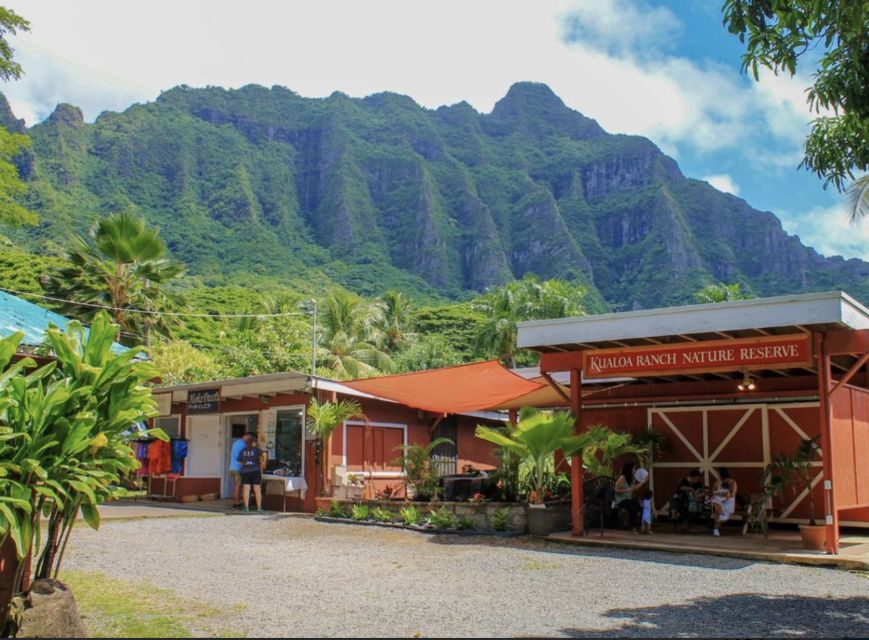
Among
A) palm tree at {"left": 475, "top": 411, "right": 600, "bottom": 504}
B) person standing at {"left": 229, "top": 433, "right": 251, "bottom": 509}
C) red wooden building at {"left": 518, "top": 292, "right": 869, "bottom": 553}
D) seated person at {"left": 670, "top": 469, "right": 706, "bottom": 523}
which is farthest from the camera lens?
person standing at {"left": 229, "top": 433, "right": 251, "bottom": 509}

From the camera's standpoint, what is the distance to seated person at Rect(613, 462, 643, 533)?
12.4 metres

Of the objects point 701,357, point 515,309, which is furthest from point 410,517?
point 515,309

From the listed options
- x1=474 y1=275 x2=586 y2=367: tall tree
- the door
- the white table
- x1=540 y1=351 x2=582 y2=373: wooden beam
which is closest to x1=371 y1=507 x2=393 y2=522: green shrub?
the white table

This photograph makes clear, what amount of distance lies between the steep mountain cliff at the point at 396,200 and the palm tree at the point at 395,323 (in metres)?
22.2

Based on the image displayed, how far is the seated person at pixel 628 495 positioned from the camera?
1241cm

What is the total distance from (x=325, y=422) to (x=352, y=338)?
24426 mm

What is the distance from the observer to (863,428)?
1157 cm

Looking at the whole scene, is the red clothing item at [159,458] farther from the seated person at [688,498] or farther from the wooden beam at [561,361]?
the seated person at [688,498]

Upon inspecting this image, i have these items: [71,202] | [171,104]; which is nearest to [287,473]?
[71,202]

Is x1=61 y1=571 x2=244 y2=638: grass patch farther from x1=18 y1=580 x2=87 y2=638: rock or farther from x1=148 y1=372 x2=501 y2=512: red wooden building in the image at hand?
x1=148 y1=372 x2=501 y2=512: red wooden building

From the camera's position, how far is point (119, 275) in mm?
25719

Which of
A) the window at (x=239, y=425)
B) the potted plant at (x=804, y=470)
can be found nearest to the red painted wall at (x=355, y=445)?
the window at (x=239, y=425)

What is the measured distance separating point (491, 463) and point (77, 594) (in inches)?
604

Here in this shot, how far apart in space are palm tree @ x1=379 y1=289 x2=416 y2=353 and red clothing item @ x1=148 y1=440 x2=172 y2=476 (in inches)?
964
